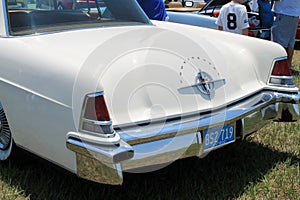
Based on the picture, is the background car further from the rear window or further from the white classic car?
the white classic car

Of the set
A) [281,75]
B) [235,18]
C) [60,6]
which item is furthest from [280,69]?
[235,18]

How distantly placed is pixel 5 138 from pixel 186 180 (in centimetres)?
131

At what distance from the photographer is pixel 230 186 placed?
9.76ft

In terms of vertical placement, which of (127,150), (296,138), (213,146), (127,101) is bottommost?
(296,138)

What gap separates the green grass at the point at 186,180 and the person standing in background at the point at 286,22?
10.8ft

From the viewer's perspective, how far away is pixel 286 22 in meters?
6.33

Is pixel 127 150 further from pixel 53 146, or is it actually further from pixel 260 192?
pixel 260 192

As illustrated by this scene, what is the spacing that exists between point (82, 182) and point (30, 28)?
44.5 inches

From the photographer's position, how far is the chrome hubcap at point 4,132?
289 cm

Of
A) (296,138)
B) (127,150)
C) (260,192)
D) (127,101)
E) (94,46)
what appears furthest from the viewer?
(296,138)

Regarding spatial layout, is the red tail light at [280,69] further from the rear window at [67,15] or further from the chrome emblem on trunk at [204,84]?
the rear window at [67,15]

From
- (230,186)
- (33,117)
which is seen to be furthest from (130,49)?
(230,186)

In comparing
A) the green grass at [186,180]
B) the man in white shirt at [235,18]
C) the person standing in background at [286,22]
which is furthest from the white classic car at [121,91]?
the person standing in background at [286,22]

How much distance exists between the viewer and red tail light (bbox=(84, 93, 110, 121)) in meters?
2.24
